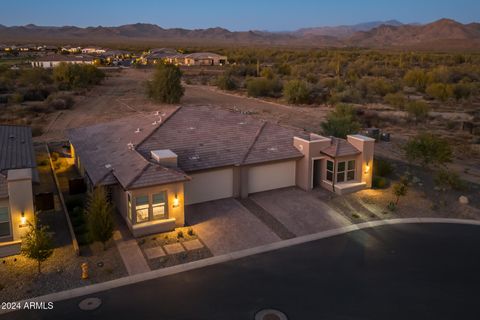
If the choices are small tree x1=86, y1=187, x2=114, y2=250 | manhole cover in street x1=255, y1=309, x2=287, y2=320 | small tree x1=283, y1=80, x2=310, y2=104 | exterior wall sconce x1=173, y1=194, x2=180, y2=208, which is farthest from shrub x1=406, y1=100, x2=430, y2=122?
manhole cover in street x1=255, y1=309, x2=287, y2=320

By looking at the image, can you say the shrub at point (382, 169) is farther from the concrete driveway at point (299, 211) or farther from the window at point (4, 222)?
the window at point (4, 222)

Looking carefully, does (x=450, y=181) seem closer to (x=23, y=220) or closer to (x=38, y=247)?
(x=38, y=247)

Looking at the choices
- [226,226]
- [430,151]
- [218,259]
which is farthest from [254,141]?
[430,151]

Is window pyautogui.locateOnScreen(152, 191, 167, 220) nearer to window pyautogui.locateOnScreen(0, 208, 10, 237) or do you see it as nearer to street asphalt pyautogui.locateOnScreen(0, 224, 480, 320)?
street asphalt pyautogui.locateOnScreen(0, 224, 480, 320)

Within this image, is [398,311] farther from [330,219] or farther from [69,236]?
[69,236]

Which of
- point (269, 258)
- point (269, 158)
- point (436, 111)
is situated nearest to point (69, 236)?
point (269, 258)
